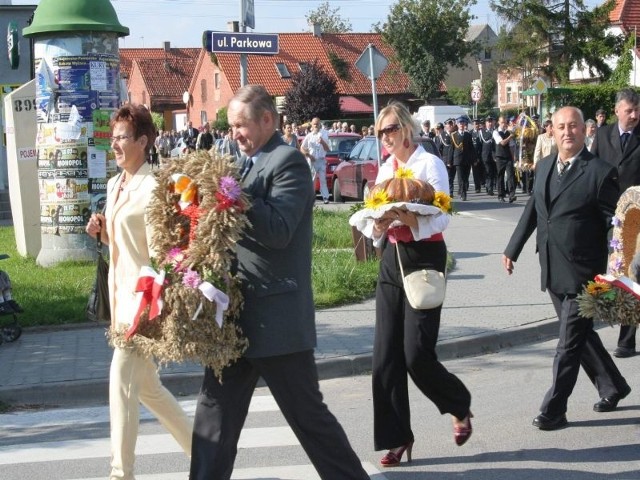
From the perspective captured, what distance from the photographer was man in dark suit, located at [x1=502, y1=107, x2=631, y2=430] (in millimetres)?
6379

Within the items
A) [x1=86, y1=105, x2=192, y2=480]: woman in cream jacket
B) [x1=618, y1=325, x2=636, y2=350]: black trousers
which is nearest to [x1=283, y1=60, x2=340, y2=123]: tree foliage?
[x1=618, y1=325, x2=636, y2=350]: black trousers

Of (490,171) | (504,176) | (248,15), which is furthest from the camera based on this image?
(490,171)

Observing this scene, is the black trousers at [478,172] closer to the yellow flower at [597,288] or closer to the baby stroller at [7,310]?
the baby stroller at [7,310]

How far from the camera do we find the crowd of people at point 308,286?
15.0ft

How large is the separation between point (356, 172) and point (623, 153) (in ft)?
51.1

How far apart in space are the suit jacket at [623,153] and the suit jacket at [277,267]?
4898 mm

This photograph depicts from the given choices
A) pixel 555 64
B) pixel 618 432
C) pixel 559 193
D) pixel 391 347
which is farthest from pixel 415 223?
pixel 555 64

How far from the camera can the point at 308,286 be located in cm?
470

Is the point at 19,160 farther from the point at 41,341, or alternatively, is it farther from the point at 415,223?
the point at 415,223

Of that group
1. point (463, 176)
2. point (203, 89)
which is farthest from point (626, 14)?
point (463, 176)

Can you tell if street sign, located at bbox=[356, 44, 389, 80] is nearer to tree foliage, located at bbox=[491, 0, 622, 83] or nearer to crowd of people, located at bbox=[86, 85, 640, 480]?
crowd of people, located at bbox=[86, 85, 640, 480]

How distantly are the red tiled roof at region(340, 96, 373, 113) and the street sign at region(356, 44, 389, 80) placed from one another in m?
55.1

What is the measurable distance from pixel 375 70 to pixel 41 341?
702 centimetres

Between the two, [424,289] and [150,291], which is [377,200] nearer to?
[424,289]
